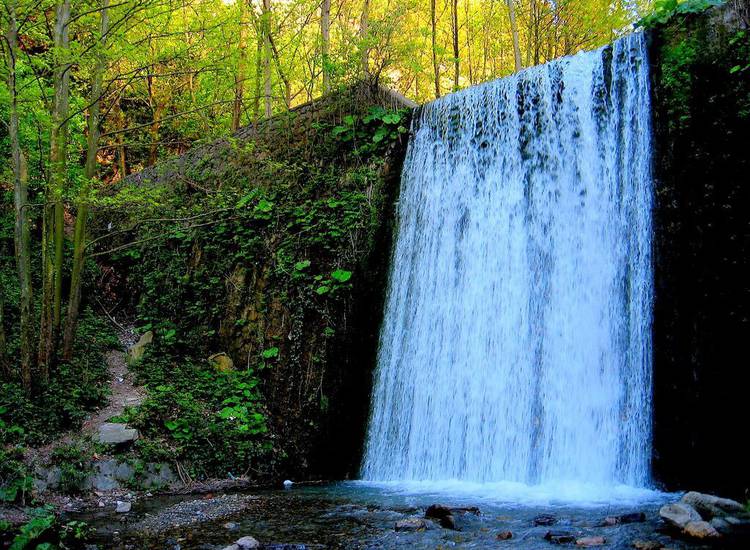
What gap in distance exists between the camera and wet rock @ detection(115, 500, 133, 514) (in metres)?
5.50

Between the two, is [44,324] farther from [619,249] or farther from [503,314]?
[619,249]

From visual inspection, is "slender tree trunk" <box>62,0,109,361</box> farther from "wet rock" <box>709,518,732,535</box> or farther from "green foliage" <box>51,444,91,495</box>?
"wet rock" <box>709,518,732,535</box>

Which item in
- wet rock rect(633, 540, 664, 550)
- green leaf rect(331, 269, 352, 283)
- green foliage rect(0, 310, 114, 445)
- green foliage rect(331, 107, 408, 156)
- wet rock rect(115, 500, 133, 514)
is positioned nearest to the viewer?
wet rock rect(633, 540, 664, 550)

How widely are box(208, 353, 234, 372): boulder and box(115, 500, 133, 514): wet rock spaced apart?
10.3 feet

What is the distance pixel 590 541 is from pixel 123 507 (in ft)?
14.3

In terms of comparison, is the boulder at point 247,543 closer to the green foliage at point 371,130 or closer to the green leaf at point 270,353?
the green leaf at point 270,353

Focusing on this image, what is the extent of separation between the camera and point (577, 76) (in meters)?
7.81

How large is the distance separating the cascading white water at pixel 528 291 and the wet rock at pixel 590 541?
2345mm

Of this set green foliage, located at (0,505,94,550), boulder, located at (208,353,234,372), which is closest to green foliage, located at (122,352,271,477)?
boulder, located at (208,353,234,372)

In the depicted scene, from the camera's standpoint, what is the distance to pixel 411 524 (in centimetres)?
443

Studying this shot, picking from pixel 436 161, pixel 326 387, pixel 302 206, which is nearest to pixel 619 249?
pixel 436 161

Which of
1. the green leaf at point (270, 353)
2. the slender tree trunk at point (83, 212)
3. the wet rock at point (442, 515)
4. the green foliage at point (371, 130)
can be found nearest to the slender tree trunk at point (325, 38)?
the green foliage at point (371, 130)

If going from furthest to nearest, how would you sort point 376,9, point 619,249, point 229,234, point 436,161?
point 376,9, point 229,234, point 436,161, point 619,249

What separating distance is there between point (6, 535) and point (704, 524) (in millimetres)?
4481
